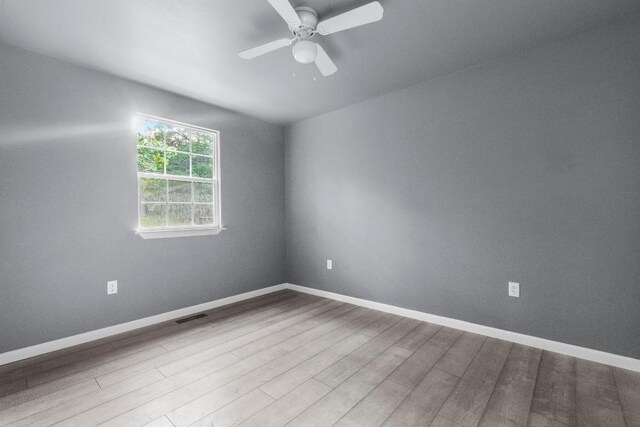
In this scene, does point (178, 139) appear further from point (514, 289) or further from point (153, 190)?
point (514, 289)

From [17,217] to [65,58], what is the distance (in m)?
1.39

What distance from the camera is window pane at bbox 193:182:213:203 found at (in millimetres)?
3467

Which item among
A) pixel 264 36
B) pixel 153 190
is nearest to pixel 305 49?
pixel 264 36

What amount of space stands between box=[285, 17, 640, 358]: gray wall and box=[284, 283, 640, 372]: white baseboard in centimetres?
5

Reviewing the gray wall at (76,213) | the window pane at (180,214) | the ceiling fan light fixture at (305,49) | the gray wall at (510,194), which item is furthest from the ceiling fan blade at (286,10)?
the window pane at (180,214)

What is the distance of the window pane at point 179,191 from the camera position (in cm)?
325

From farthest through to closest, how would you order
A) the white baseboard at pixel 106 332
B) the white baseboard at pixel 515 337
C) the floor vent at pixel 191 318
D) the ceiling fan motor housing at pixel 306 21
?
the floor vent at pixel 191 318 < the white baseboard at pixel 106 332 < the white baseboard at pixel 515 337 < the ceiling fan motor housing at pixel 306 21

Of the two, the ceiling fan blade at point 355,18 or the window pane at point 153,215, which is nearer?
the ceiling fan blade at point 355,18

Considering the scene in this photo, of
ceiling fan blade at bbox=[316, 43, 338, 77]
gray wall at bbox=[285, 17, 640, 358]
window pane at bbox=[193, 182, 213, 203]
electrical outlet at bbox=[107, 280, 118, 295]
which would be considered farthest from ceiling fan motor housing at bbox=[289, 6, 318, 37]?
electrical outlet at bbox=[107, 280, 118, 295]

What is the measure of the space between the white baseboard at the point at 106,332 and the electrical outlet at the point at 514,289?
3.01 meters

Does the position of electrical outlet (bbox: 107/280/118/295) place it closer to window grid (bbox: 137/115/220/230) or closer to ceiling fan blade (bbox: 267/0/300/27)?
window grid (bbox: 137/115/220/230)

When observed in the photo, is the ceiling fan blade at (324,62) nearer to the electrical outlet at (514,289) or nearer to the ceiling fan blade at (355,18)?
the ceiling fan blade at (355,18)

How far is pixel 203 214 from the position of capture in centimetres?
356

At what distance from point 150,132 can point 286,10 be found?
2.17 metres
